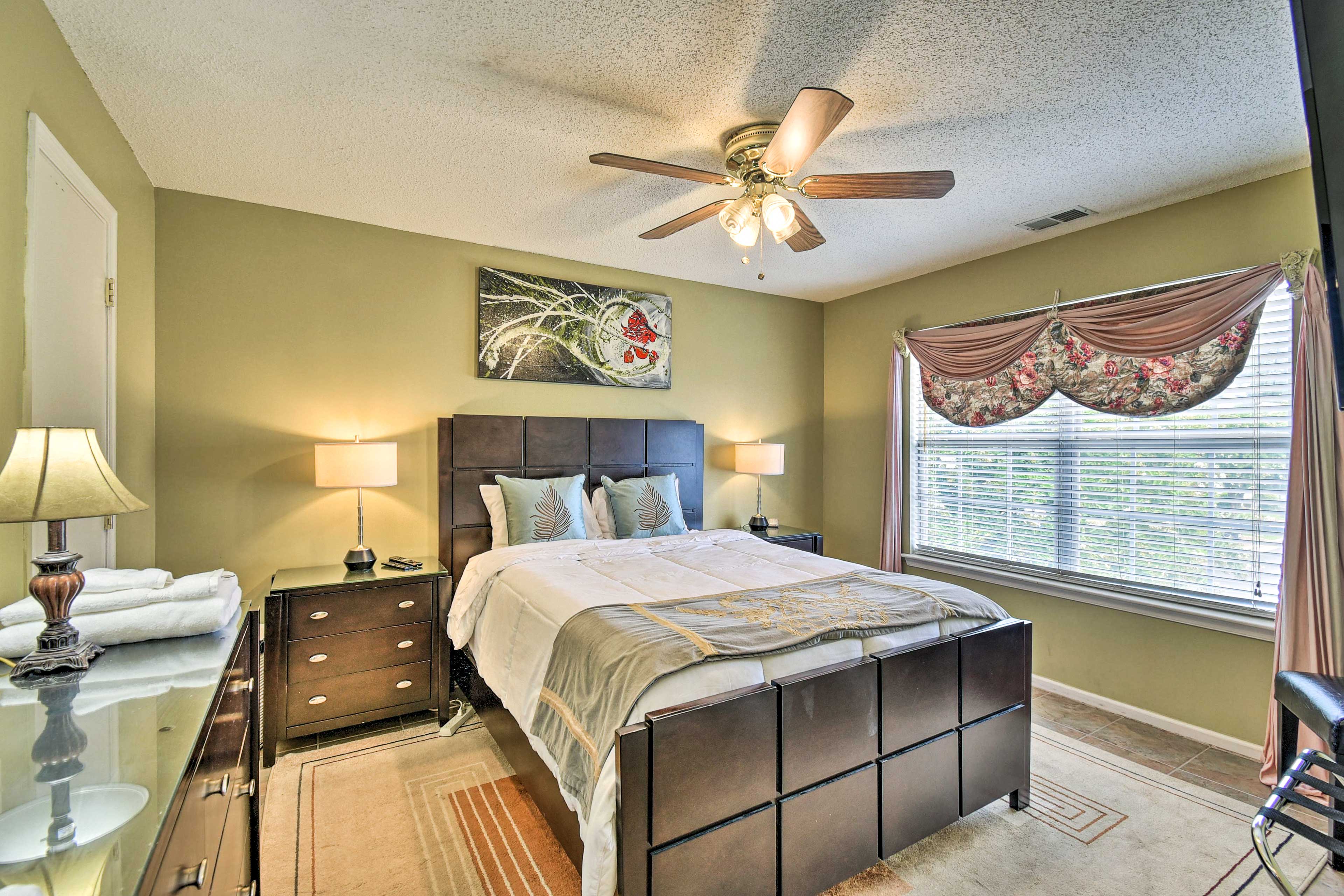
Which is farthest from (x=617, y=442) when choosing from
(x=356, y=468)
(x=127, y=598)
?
(x=127, y=598)

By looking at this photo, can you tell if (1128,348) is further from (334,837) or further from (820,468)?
(334,837)

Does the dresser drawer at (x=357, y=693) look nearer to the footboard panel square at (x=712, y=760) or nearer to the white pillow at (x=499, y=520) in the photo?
the white pillow at (x=499, y=520)

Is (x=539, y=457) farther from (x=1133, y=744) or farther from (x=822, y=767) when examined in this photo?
(x=1133, y=744)

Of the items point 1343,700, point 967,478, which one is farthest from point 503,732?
point 967,478

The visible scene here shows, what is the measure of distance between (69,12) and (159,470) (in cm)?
196

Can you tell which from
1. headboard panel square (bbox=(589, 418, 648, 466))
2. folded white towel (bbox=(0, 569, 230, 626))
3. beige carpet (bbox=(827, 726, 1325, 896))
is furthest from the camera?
headboard panel square (bbox=(589, 418, 648, 466))

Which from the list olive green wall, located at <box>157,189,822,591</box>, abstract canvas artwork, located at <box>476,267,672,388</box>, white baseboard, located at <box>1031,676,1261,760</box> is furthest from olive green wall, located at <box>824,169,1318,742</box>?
olive green wall, located at <box>157,189,822,591</box>

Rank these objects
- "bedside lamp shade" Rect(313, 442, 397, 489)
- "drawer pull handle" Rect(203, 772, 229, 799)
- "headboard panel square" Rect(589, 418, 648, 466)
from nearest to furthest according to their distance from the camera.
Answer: "drawer pull handle" Rect(203, 772, 229, 799)
"bedside lamp shade" Rect(313, 442, 397, 489)
"headboard panel square" Rect(589, 418, 648, 466)

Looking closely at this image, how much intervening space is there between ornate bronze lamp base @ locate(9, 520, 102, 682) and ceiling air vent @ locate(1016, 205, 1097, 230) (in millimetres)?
3992

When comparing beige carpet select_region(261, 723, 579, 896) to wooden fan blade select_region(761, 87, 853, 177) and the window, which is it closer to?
wooden fan blade select_region(761, 87, 853, 177)

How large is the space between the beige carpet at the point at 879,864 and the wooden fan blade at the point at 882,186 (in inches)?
90.1

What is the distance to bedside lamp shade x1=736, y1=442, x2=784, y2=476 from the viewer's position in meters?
4.36

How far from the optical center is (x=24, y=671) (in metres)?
1.25

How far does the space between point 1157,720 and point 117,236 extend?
5156 mm
